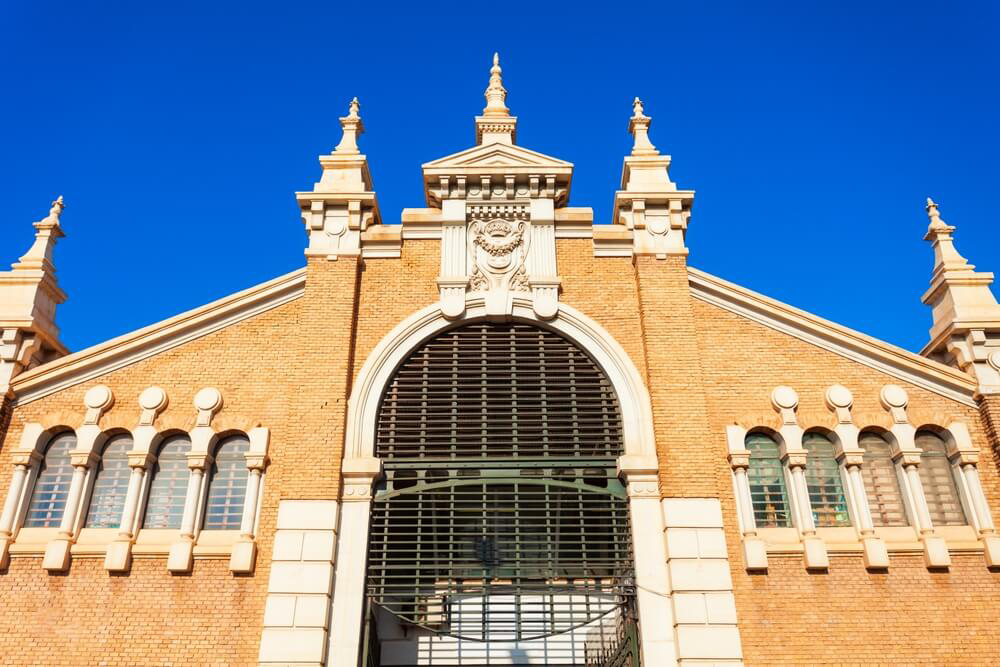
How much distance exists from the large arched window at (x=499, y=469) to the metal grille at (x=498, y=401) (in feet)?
0.07

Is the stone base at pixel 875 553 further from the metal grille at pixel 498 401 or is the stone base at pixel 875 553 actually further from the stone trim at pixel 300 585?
the stone trim at pixel 300 585

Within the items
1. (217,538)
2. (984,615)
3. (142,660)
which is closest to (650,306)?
(984,615)

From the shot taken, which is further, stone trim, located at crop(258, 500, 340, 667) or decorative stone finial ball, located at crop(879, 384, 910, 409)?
decorative stone finial ball, located at crop(879, 384, 910, 409)

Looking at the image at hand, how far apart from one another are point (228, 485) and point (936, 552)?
11292mm

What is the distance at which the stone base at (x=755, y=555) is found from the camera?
1337 centimetres

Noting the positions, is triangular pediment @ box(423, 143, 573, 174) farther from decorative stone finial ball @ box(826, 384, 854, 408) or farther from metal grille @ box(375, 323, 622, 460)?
decorative stone finial ball @ box(826, 384, 854, 408)

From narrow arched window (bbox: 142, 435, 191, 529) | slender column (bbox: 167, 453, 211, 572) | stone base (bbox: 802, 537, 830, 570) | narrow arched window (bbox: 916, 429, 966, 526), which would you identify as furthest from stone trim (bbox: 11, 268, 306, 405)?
narrow arched window (bbox: 916, 429, 966, 526)

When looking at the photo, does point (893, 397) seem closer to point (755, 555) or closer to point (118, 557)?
point (755, 555)

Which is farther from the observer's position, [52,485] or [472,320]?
[472,320]

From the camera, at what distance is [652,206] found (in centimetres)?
1683

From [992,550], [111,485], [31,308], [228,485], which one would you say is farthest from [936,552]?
[31,308]

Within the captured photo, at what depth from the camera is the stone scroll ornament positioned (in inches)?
634

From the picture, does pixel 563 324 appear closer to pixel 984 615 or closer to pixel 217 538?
pixel 217 538

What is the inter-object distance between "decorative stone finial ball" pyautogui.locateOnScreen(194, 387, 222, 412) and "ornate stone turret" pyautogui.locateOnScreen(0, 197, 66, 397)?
10.6 ft
